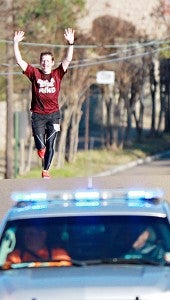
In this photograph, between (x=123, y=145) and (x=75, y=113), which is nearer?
(x=75, y=113)

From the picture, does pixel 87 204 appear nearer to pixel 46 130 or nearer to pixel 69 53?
pixel 69 53

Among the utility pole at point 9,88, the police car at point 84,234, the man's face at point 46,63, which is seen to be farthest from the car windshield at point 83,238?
the utility pole at point 9,88

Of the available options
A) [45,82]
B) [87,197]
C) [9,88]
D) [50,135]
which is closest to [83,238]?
[87,197]

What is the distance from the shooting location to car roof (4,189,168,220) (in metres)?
7.57

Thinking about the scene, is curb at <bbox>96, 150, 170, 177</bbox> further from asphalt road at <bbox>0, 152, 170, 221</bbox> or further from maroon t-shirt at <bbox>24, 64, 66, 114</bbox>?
maroon t-shirt at <bbox>24, 64, 66, 114</bbox>

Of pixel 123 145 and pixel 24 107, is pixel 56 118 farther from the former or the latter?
pixel 123 145

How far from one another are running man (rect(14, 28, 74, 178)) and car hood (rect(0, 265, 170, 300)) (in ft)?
28.3

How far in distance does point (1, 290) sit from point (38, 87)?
31.5 ft

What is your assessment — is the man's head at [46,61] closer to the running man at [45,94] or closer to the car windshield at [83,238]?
the running man at [45,94]

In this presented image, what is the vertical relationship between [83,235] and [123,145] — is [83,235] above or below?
above

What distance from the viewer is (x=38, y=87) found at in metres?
16.1

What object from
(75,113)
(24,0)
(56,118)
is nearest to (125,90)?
(75,113)

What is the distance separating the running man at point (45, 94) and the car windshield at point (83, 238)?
7949 millimetres

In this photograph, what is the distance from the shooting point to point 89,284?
6.62 metres
